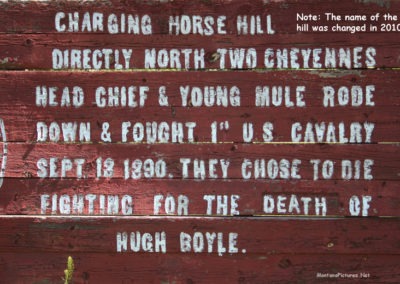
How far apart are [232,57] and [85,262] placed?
1.84 m

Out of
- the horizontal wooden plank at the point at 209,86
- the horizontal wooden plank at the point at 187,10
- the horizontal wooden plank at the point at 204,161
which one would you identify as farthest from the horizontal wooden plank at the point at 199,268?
the horizontal wooden plank at the point at 187,10

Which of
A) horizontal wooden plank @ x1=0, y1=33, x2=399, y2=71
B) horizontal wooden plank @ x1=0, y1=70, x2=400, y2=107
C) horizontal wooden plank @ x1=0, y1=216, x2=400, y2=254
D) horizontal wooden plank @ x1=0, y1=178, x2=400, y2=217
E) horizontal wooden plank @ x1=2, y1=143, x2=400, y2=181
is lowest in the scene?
horizontal wooden plank @ x1=0, y1=216, x2=400, y2=254

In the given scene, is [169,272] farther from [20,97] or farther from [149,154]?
[20,97]

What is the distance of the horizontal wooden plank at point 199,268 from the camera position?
3.59m

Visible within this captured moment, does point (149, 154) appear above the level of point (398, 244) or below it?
above

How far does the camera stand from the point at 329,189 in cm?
356

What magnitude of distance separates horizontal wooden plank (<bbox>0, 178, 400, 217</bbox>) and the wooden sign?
0.01m

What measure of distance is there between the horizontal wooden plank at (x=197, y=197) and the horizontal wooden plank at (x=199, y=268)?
0.33 m

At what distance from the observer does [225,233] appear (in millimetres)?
3586

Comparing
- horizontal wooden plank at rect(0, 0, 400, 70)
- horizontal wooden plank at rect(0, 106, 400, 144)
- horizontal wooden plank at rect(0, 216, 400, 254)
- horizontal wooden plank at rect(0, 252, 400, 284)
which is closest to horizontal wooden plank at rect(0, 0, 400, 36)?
horizontal wooden plank at rect(0, 0, 400, 70)

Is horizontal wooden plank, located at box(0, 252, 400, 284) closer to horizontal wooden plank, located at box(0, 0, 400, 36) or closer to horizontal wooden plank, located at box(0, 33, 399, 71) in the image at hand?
horizontal wooden plank, located at box(0, 33, 399, 71)

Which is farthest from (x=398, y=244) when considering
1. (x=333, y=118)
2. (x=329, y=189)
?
(x=333, y=118)

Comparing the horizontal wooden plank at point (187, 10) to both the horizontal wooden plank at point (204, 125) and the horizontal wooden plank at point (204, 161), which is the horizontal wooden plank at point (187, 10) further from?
the horizontal wooden plank at point (204, 161)

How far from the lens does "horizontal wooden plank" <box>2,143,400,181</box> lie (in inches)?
140
